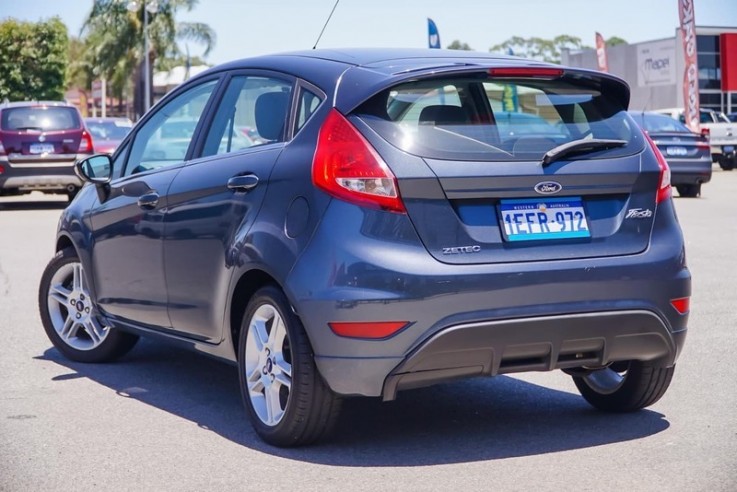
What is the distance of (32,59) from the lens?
246ft

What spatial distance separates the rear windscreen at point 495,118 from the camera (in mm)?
4871

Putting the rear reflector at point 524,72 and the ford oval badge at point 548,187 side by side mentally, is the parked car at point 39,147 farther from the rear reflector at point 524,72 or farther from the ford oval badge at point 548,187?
the ford oval badge at point 548,187

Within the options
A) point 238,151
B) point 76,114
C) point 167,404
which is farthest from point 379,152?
point 76,114

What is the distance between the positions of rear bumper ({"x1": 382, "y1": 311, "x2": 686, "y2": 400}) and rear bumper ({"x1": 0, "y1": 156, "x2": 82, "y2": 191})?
17120 millimetres

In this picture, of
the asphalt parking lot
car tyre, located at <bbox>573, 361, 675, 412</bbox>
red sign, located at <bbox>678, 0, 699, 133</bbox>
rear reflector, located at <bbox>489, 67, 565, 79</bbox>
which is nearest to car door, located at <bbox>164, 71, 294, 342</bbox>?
the asphalt parking lot

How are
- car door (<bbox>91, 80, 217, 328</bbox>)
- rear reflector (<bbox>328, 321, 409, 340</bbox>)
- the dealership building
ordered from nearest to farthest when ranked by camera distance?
rear reflector (<bbox>328, 321, 409, 340</bbox>)
car door (<bbox>91, 80, 217, 328</bbox>)
the dealership building

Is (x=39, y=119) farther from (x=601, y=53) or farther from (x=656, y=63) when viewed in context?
(x=656, y=63)

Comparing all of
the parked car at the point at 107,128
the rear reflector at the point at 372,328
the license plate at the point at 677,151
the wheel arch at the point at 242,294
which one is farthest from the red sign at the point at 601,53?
the rear reflector at the point at 372,328

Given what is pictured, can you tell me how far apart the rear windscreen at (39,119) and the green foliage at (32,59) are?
5439cm

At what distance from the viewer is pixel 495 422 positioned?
564 centimetres

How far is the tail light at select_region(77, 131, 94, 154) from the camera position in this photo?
2156 cm

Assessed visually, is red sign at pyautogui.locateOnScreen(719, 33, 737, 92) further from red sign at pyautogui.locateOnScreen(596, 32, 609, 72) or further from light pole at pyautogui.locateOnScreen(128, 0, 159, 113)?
light pole at pyautogui.locateOnScreen(128, 0, 159, 113)

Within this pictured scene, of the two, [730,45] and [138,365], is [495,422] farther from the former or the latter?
[730,45]

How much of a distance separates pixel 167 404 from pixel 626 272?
2425 millimetres
